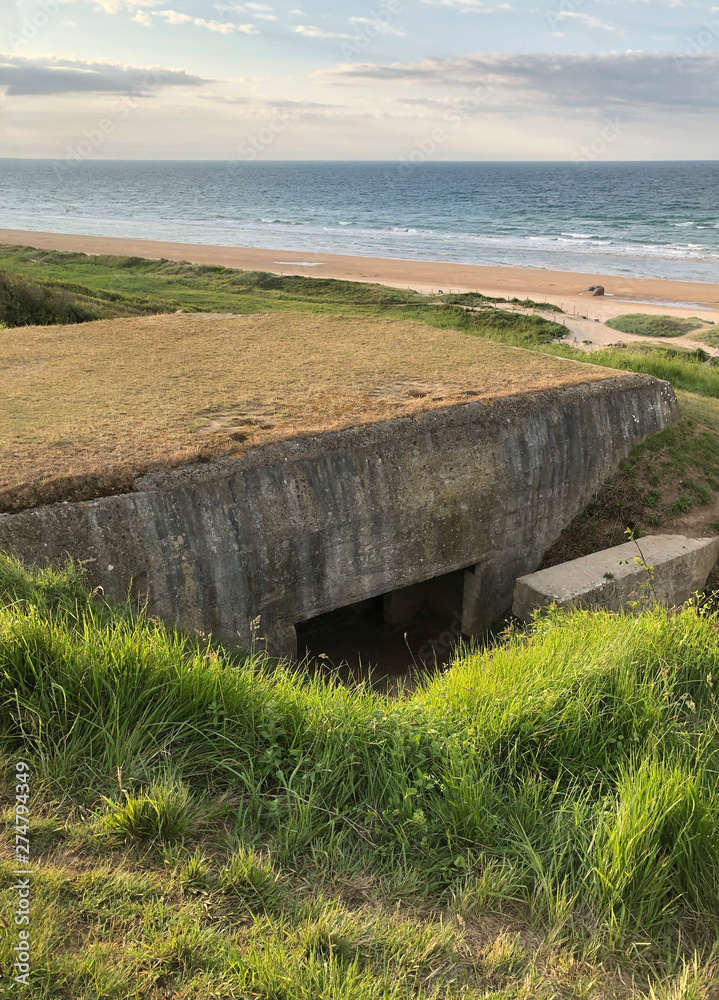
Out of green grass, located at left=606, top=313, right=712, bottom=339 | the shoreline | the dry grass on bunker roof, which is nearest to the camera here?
the dry grass on bunker roof

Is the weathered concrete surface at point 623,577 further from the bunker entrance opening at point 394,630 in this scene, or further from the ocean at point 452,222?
the ocean at point 452,222

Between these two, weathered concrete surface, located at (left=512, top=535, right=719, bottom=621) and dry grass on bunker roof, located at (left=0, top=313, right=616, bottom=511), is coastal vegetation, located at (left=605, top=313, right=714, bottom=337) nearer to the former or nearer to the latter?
dry grass on bunker roof, located at (left=0, top=313, right=616, bottom=511)

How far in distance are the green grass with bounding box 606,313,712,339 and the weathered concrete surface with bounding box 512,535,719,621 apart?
19023 mm

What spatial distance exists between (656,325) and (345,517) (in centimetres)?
2321

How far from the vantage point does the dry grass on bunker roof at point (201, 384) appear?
6.54 meters

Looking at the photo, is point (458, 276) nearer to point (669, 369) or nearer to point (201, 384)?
point (669, 369)

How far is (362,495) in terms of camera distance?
7.26m

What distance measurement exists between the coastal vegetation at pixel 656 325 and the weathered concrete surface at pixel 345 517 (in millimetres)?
18310

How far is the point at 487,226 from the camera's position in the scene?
2443 inches

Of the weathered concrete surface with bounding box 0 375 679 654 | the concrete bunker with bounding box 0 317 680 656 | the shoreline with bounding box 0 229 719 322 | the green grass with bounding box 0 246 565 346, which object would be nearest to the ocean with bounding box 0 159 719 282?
the shoreline with bounding box 0 229 719 322

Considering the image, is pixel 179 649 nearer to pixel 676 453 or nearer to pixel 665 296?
pixel 676 453

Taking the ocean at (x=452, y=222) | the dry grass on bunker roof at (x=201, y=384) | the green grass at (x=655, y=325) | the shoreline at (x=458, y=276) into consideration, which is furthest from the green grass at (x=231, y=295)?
the ocean at (x=452, y=222)

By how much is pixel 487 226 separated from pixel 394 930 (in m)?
65.4

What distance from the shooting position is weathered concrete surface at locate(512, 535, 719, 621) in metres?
7.85
